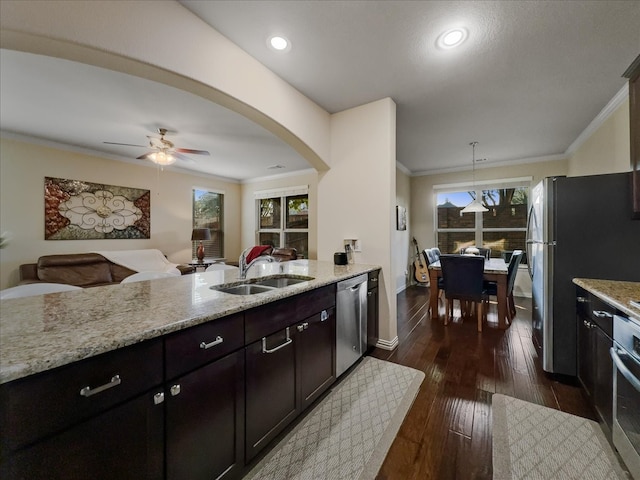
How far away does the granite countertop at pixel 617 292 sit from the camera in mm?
1202

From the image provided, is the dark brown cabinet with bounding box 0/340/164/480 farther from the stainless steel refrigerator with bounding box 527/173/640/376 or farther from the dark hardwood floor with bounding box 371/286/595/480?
the stainless steel refrigerator with bounding box 527/173/640/376

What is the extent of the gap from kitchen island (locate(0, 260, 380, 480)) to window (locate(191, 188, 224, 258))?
475 cm

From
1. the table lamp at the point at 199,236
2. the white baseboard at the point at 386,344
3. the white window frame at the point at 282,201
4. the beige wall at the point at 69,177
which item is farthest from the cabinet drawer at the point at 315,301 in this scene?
the beige wall at the point at 69,177

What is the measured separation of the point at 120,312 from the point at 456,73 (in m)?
2.99

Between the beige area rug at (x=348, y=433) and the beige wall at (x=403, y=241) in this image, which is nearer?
the beige area rug at (x=348, y=433)

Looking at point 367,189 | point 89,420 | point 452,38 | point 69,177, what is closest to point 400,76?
point 452,38

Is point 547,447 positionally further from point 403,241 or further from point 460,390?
point 403,241

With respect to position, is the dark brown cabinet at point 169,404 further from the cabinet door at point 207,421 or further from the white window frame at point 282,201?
the white window frame at point 282,201

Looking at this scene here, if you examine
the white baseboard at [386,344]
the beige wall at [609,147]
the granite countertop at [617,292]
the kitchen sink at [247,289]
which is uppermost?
the beige wall at [609,147]

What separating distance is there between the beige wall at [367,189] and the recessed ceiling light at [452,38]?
766 millimetres

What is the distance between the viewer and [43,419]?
69 cm

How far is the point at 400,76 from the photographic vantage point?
235 cm

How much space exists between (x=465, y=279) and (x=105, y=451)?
347 centimetres

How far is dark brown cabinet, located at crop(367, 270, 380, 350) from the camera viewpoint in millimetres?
2531
